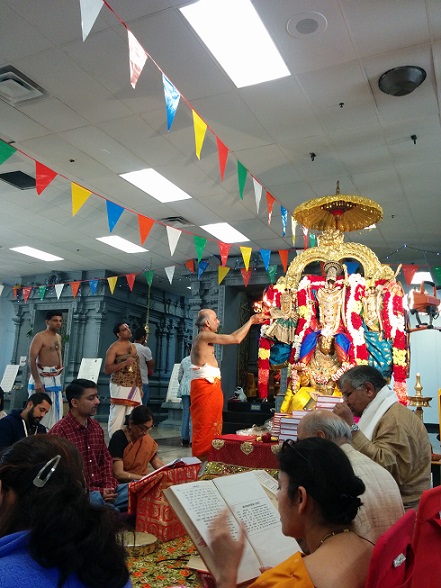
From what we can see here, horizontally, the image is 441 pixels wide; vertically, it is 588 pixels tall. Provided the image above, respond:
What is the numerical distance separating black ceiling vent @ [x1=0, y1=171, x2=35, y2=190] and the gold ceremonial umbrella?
11.7 feet

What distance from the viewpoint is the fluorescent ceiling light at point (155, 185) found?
5.99 meters

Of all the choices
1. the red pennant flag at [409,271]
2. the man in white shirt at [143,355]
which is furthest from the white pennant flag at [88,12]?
the red pennant flag at [409,271]

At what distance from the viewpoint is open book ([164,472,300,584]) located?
4.97ft

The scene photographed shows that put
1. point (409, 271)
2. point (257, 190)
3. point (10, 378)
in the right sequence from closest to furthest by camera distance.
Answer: point (257, 190) → point (409, 271) → point (10, 378)

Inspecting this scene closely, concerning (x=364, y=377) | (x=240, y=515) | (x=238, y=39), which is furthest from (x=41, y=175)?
(x=240, y=515)

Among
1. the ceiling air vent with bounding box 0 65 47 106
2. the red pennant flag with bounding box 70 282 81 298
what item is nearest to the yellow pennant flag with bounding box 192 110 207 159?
the ceiling air vent with bounding box 0 65 47 106

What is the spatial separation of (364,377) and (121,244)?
706 cm

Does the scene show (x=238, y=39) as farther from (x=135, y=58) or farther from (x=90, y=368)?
(x=90, y=368)

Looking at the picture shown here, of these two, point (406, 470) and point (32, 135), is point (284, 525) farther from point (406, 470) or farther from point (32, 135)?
point (32, 135)

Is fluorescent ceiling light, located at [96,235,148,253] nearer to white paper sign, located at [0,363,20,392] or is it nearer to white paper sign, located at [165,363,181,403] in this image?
white paper sign, located at [165,363,181,403]

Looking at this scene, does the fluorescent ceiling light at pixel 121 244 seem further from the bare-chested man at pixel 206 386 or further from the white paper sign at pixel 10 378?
the bare-chested man at pixel 206 386

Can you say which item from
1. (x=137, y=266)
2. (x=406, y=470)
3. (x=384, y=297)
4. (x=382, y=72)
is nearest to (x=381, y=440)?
(x=406, y=470)

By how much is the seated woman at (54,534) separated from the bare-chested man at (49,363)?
4.39m

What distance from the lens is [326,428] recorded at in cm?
192
